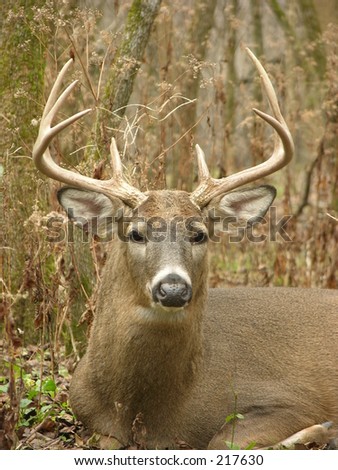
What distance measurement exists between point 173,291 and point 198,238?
0.68 metres

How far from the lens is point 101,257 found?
7824 mm

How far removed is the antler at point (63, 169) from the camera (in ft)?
19.7

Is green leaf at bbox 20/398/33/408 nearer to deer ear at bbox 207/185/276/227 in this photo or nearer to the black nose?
the black nose

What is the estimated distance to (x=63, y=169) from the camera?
6195mm

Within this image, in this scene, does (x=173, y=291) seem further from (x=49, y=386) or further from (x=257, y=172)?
(x=49, y=386)

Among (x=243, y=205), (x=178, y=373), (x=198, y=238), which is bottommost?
(x=178, y=373)

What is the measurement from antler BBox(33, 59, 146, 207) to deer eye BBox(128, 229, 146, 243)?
8.1 inches

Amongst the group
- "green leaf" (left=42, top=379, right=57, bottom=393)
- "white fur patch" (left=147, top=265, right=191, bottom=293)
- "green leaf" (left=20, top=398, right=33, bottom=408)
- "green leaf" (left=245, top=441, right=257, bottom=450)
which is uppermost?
"white fur patch" (left=147, top=265, right=191, bottom=293)

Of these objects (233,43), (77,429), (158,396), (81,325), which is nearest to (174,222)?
(158,396)

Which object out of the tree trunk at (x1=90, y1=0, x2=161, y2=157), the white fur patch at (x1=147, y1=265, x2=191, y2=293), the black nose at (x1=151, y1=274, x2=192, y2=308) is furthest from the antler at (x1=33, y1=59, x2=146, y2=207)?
the tree trunk at (x1=90, y1=0, x2=161, y2=157)

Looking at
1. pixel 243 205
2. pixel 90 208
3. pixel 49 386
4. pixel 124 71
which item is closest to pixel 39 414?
pixel 49 386

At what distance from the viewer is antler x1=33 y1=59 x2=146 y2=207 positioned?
6.01 metres

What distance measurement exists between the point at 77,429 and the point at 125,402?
0.53 metres
